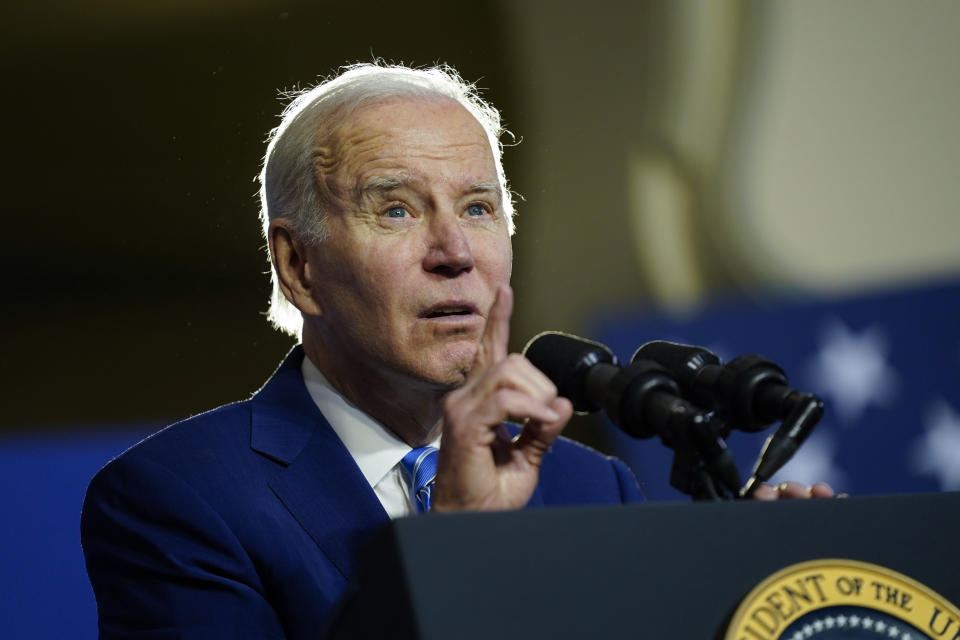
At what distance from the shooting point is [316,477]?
1.83 m

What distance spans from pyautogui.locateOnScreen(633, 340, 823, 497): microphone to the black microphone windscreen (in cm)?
12

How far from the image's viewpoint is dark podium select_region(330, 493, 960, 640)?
0.88 metres

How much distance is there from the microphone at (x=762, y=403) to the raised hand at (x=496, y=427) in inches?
6.7

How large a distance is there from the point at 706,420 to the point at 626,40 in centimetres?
229

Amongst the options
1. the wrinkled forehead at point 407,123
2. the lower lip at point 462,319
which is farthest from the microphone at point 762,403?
the wrinkled forehead at point 407,123

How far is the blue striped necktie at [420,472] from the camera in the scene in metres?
1.92

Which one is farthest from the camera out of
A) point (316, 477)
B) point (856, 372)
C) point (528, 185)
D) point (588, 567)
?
point (856, 372)

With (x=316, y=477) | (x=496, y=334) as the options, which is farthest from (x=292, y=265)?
(x=496, y=334)

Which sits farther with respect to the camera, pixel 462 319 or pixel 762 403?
pixel 462 319

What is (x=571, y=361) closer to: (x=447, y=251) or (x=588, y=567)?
(x=588, y=567)

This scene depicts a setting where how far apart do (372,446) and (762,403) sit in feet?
3.08

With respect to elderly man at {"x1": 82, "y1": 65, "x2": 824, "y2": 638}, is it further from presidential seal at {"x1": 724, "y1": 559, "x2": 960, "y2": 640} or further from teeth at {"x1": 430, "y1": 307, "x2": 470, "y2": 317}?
presidential seal at {"x1": 724, "y1": 559, "x2": 960, "y2": 640}

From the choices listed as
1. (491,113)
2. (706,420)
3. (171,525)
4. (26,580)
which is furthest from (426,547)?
(491,113)

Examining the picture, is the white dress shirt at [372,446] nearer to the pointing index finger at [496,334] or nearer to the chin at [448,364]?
the chin at [448,364]
